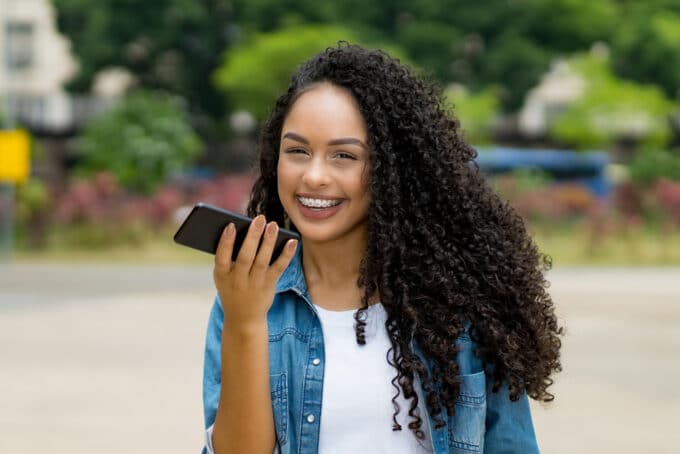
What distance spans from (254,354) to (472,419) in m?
0.45

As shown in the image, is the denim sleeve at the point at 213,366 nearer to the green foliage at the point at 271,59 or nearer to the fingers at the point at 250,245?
the fingers at the point at 250,245

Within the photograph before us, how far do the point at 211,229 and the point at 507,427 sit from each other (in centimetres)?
71

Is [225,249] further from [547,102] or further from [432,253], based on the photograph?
[547,102]

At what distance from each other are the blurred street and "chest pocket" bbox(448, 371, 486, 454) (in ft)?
1.90

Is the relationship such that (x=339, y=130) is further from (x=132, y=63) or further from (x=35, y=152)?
(x=132, y=63)

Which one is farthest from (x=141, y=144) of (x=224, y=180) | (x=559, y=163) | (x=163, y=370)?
(x=163, y=370)

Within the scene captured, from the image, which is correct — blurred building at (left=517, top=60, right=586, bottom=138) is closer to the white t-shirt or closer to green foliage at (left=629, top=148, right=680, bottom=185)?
green foliage at (left=629, top=148, right=680, bottom=185)

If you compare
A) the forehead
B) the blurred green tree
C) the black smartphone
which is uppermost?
the blurred green tree

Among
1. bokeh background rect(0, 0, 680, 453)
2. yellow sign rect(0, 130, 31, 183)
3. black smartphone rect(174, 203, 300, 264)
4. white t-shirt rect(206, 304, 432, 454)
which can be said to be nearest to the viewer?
black smartphone rect(174, 203, 300, 264)

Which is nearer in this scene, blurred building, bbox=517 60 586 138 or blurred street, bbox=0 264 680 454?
blurred street, bbox=0 264 680 454

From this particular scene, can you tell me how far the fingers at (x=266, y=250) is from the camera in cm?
178

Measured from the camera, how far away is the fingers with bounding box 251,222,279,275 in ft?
5.84

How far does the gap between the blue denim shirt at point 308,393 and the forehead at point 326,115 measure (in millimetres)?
278

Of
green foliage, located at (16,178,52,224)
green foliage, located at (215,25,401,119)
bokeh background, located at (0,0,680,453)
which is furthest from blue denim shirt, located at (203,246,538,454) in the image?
green foliage, located at (215,25,401,119)
